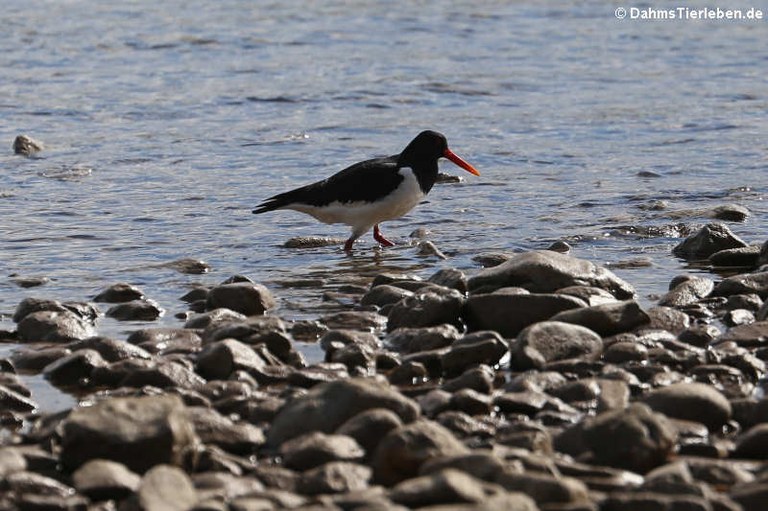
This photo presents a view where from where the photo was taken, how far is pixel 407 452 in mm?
4629

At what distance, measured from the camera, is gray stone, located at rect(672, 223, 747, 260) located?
8.55 meters

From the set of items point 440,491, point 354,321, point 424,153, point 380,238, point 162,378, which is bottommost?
point 380,238

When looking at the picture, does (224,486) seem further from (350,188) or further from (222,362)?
(350,188)

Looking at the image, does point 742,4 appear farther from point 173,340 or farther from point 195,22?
point 173,340

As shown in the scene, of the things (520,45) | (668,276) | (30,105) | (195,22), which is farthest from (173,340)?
(195,22)

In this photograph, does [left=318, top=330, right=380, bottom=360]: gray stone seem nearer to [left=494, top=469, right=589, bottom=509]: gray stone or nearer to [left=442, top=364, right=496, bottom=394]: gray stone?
[left=442, top=364, right=496, bottom=394]: gray stone

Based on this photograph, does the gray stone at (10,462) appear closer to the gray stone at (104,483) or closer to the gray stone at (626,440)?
the gray stone at (104,483)

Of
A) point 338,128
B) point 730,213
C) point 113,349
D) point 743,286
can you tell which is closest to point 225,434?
point 113,349

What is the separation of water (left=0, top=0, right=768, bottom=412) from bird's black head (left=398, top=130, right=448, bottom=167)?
1.61ft

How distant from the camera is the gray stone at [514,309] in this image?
668 centimetres

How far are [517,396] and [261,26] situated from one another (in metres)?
14.1

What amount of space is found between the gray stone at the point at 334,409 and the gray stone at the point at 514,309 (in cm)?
168

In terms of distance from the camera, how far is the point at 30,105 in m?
14.3

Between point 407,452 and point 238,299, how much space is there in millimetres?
2784
